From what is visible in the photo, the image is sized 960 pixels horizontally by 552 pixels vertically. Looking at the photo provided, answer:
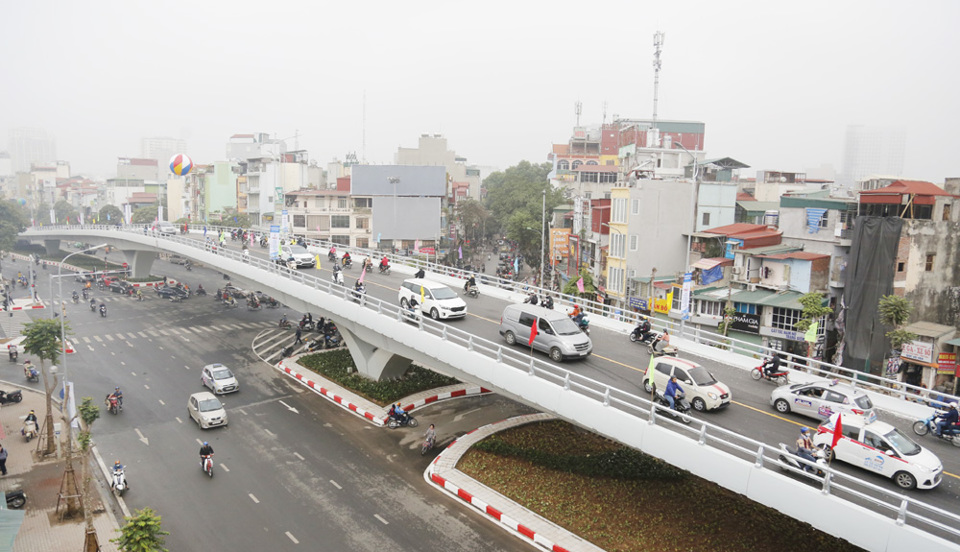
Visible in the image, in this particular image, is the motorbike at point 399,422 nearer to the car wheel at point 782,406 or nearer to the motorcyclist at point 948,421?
Answer: the car wheel at point 782,406

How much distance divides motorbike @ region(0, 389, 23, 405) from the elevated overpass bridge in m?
15.9

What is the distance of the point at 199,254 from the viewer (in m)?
49.7

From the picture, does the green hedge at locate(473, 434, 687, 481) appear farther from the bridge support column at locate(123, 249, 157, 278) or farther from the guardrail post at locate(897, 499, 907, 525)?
the bridge support column at locate(123, 249, 157, 278)

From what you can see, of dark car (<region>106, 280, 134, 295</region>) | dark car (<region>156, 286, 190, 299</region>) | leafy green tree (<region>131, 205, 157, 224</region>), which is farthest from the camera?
leafy green tree (<region>131, 205, 157, 224</region>)

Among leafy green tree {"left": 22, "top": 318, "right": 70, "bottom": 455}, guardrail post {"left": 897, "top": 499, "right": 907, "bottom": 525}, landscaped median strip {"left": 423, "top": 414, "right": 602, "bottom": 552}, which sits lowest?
landscaped median strip {"left": 423, "top": 414, "right": 602, "bottom": 552}

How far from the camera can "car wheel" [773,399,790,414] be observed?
18.6 metres

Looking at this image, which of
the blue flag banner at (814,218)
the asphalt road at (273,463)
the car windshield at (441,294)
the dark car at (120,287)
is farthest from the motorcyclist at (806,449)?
the dark car at (120,287)

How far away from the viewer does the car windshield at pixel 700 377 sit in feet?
60.9

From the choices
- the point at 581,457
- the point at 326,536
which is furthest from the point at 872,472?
the point at 326,536

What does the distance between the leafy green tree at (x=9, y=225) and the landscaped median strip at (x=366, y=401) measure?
7931 centimetres

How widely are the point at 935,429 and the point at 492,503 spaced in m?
13.4

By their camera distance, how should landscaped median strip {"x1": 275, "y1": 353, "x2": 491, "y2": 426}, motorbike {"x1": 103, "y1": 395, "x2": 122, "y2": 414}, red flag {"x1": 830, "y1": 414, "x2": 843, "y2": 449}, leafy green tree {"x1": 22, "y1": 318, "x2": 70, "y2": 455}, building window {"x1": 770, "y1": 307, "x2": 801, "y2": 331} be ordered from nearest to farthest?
red flag {"x1": 830, "y1": 414, "x2": 843, "y2": 449}, leafy green tree {"x1": 22, "y1": 318, "x2": 70, "y2": 455}, landscaped median strip {"x1": 275, "y1": 353, "x2": 491, "y2": 426}, motorbike {"x1": 103, "y1": 395, "x2": 122, "y2": 414}, building window {"x1": 770, "y1": 307, "x2": 801, "y2": 331}

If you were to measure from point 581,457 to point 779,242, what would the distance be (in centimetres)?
2672

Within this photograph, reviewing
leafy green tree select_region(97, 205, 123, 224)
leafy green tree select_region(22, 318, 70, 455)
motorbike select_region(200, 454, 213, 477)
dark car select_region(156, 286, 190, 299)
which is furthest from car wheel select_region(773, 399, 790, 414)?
leafy green tree select_region(97, 205, 123, 224)
